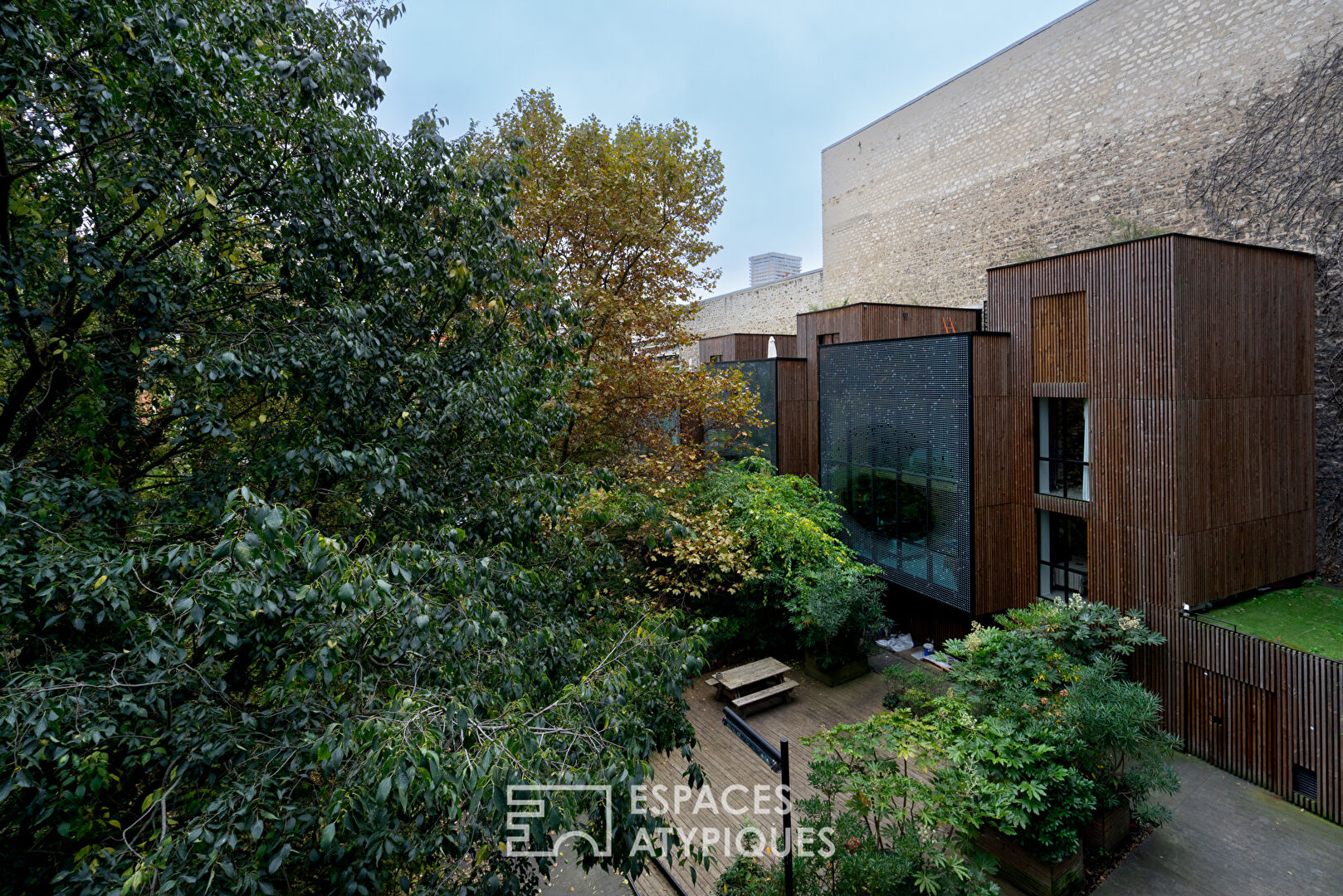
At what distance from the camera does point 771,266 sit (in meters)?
34.9

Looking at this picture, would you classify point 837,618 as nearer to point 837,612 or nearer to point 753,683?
point 837,612

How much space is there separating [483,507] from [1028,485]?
8.79m

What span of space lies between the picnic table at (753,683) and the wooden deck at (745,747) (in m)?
0.24

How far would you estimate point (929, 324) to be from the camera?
13719 millimetres

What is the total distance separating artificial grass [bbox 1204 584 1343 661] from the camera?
748 cm

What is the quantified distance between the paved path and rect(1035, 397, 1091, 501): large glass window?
3.90m

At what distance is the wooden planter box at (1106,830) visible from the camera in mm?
6297

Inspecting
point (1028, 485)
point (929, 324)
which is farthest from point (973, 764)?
point (929, 324)

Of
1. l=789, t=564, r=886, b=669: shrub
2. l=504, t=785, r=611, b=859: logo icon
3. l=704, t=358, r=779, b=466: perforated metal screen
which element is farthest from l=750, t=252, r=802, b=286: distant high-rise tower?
l=504, t=785, r=611, b=859: logo icon

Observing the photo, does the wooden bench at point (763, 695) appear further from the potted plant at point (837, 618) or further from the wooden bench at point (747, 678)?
the potted plant at point (837, 618)

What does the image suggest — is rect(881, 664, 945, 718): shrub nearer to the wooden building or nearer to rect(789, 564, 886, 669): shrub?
rect(789, 564, 886, 669): shrub

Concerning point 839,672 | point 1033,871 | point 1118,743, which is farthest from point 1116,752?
point 839,672

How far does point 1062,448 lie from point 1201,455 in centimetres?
173

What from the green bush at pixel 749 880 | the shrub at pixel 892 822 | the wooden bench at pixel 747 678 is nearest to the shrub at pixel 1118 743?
the shrub at pixel 892 822
